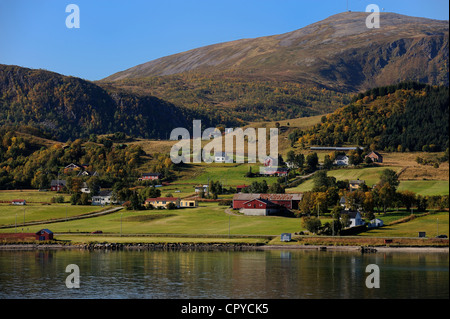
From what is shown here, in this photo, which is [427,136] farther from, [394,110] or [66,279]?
[66,279]

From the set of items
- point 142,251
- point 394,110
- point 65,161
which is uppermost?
point 394,110

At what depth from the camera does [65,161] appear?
184 meters

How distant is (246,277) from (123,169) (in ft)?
372

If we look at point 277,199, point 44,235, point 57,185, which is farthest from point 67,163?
point 44,235

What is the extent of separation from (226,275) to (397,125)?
119m

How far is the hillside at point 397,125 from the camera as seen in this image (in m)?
157

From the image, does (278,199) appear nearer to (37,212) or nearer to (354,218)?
(354,218)

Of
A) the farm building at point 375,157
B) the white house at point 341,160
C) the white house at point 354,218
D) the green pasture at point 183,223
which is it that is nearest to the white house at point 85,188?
the green pasture at point 183,223

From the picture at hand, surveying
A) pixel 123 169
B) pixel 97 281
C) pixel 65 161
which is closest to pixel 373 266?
pixel 97 281

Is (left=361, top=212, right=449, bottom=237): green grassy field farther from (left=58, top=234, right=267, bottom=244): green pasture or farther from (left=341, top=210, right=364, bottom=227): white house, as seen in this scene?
(left=58, top=234, right=267, bottom=244): green pasture

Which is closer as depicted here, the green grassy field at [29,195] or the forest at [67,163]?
the green grassy field at [29,195]

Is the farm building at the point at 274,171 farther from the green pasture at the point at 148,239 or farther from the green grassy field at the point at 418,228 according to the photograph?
the green pasture at the point at 148,239

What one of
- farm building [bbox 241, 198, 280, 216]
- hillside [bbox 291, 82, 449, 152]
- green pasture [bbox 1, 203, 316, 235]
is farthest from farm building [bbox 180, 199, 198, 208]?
hillside [bbox 291, 82, 449, 152]

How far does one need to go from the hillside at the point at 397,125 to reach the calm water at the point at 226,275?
80238 mm
